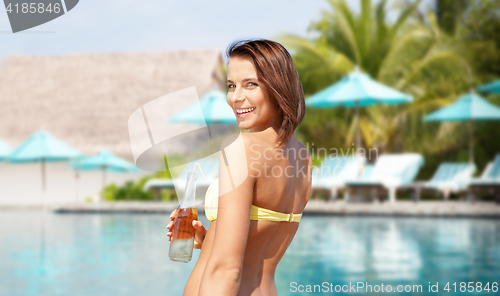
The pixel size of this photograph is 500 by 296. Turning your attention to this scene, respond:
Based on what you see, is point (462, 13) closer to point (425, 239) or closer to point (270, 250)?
point (425, 239)

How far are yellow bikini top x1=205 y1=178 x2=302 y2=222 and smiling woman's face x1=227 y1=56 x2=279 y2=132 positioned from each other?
15cm

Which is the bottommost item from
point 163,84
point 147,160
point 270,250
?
point 270,250

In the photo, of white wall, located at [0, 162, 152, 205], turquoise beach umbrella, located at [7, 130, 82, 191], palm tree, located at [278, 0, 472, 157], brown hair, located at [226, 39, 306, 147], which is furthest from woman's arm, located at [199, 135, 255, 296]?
white wall, located at [0, 162, 152, 205]

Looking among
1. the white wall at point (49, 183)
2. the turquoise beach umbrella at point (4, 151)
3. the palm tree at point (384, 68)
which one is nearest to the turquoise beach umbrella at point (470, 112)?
the palm tree at point (384, 68)

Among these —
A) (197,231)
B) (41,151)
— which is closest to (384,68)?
(41,151)

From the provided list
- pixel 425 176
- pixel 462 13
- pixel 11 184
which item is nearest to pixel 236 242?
pixel 425 176

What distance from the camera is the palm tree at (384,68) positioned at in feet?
52.3

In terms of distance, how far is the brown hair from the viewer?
1.16m

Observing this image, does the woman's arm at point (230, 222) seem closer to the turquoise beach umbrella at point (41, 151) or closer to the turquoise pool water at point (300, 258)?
the turquoise pool water at point (300, 258)

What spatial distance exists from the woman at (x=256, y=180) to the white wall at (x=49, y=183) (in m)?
18.7

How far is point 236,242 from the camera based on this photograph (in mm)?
1071

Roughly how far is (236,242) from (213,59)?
22713 mm

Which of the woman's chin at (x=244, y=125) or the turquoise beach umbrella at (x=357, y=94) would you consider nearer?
the woman's chin at (x=244, y=125)

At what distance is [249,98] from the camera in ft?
3.89
